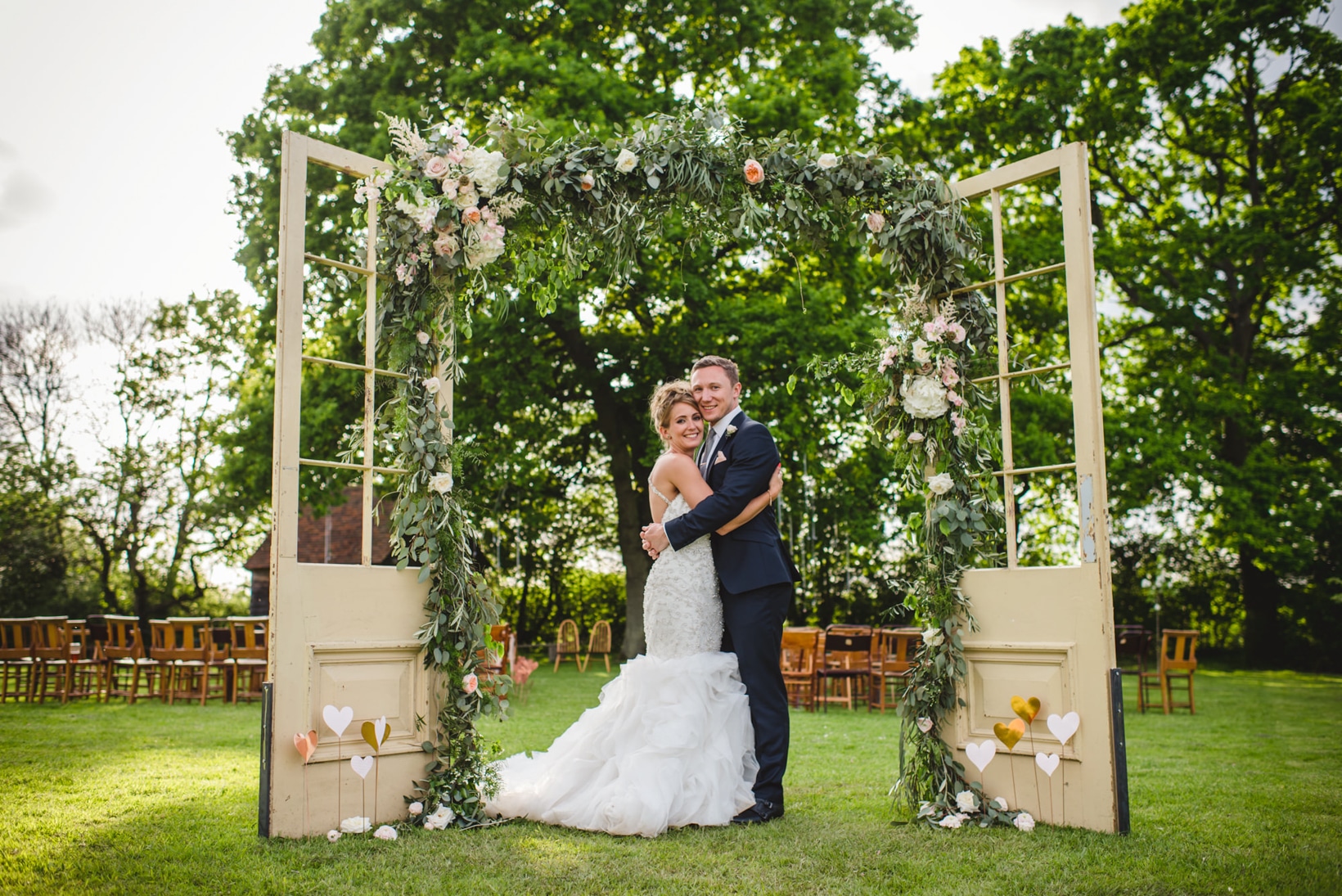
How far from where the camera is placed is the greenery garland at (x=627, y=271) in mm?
4336

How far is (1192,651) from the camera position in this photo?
9586 millimetres

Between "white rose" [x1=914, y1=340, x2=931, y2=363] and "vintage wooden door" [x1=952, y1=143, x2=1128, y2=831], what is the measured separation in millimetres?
299

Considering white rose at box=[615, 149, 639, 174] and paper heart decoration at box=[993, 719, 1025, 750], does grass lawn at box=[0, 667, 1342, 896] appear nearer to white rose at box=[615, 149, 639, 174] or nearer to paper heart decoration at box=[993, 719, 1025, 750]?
paper heart decoration at box=[993, 719, 1025, 750]

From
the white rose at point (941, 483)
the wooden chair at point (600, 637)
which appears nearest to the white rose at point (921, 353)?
the white rose at point (941, 483)

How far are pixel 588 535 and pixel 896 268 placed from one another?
66.8 ft

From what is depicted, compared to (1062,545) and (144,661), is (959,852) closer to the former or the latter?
(144,661)

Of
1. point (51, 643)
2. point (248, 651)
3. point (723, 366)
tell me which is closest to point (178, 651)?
point (248, 651)

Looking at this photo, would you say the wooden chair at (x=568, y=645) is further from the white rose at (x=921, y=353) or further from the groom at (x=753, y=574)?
the white rose at (x=921, y=353)

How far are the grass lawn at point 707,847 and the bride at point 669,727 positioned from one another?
0.47 ft

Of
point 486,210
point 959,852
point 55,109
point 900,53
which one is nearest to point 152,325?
point 55,109

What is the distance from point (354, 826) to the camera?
3969mm

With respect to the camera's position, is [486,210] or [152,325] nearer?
[486,210]

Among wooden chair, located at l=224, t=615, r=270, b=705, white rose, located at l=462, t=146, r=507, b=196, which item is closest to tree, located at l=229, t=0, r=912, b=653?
wooden chair, located at l=224, t=615, r=270, b=705

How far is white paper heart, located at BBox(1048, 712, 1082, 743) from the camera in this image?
158 inches
